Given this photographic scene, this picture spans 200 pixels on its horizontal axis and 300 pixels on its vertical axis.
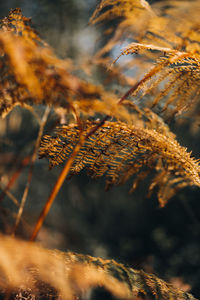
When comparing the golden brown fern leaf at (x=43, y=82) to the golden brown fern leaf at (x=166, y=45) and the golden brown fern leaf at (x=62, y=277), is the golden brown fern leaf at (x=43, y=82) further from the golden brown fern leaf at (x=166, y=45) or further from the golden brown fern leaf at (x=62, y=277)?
the golden brown fern leaf at (x=62, y=277)

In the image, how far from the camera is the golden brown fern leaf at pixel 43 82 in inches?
14.7

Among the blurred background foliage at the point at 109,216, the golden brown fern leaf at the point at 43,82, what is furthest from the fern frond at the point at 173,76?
the blurred background foliage at the point at 109,216

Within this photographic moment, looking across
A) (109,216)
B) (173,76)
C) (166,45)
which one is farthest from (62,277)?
(109,216)

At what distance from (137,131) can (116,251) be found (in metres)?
1.46

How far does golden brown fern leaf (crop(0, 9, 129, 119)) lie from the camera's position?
1.23 ft

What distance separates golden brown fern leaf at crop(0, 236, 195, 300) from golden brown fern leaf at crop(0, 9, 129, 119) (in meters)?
0.32

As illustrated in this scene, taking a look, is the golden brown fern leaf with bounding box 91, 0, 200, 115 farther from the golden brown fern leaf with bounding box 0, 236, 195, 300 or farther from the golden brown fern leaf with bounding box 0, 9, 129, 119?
the golden brown fern leaf with bounding box 0, 236, 195, 300

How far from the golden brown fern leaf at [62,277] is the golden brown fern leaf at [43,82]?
0.32m

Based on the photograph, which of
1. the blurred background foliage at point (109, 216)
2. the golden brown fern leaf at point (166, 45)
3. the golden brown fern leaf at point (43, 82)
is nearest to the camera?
the golden brown fern leaf at point (43, 82)

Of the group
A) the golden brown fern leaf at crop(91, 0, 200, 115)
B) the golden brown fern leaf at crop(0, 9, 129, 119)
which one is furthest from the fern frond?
the golden brown fern leaf at crop(0, 9, 129, 119)

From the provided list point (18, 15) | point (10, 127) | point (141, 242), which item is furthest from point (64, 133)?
point (10, 127)

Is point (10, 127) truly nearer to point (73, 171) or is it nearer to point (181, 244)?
point (73, 171)

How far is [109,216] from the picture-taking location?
1.92 meters

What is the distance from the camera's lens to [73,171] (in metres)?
0.65
